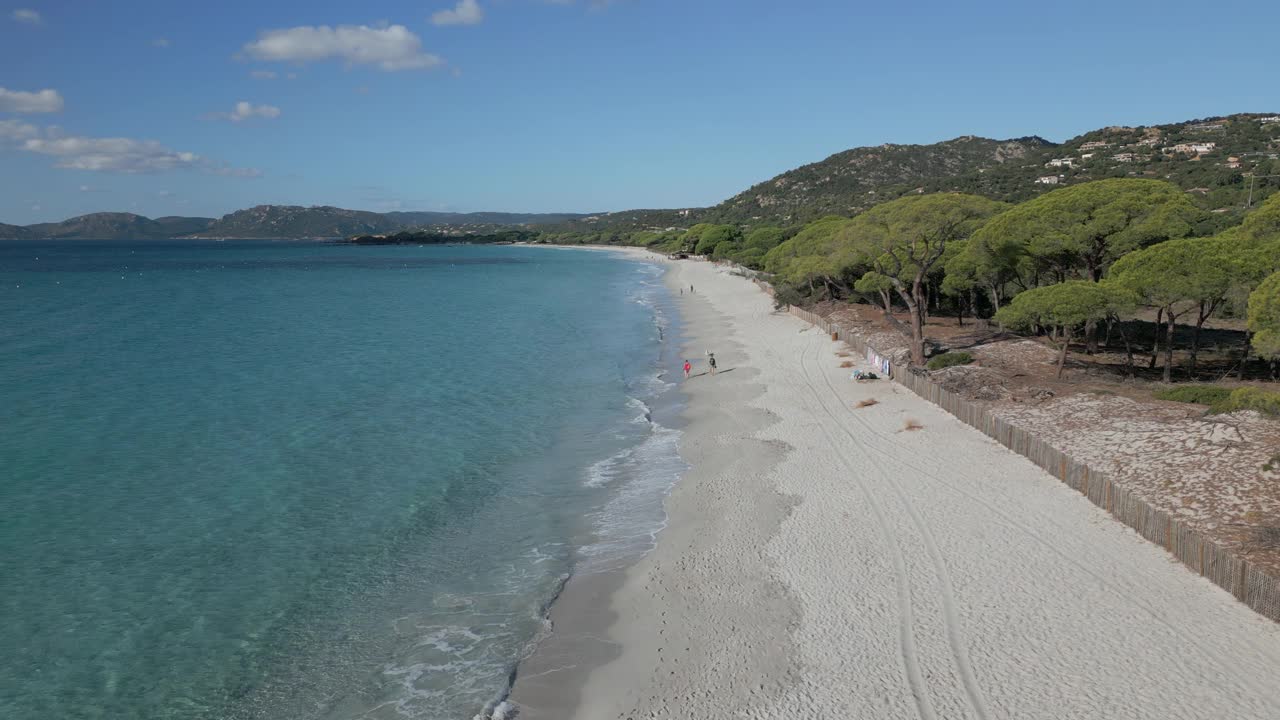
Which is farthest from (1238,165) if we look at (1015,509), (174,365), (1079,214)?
(174,365)

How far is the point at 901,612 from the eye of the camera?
1380cm

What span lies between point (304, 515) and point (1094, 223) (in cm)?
3177

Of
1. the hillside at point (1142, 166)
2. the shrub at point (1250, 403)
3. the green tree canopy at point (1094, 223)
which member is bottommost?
the shrub at point (1250, 403)

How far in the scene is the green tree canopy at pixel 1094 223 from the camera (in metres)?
31.3

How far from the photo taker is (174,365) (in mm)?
41688

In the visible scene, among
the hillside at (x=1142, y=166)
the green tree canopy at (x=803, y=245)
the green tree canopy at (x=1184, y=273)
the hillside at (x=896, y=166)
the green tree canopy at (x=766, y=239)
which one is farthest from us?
the hillside at (x=896, y=166)

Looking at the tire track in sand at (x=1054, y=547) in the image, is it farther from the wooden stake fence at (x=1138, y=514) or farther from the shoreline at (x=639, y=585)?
the shoreline at (x=639, y=585)

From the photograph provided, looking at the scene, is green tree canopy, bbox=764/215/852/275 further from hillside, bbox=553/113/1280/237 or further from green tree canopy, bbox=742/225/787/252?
green tree canopy, bbox=742/225/787/252

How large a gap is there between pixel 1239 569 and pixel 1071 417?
10283 millimetres

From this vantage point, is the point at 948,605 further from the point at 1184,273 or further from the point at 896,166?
the point at 896,166

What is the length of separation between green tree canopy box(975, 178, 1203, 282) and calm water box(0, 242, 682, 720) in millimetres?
17656

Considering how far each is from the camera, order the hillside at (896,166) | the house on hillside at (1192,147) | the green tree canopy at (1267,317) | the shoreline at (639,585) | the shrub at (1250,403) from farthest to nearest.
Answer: the hillside at (896,166)
the house on hillside at (1192,147)
the shrub at (1250,403)
the green tree canopy at (1267,317)
the shoreline at (639,585)

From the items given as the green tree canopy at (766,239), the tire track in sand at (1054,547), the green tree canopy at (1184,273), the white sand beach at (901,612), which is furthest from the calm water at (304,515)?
the green tree canopy at (766,239)

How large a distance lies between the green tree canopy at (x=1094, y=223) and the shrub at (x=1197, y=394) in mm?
9237
